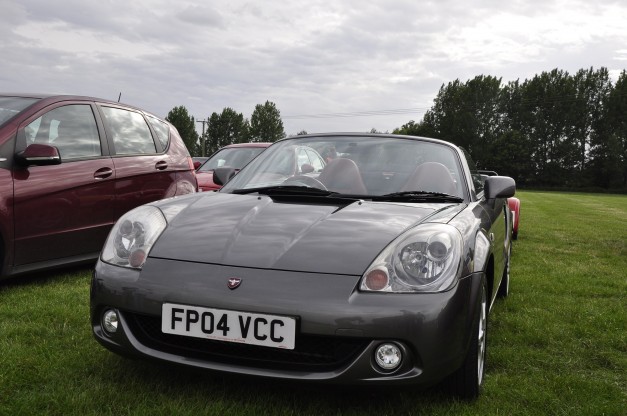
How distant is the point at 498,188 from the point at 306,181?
3.88 ft

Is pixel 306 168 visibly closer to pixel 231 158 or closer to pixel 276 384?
pixel 276 384

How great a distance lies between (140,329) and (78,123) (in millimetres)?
2991

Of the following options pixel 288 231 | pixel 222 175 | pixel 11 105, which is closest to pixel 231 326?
pixel 288 231

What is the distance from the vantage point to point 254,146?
977cm

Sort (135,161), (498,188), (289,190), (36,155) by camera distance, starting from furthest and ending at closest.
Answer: (135,161), (36,155), (498,188), (289,190)

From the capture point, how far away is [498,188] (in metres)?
3.67

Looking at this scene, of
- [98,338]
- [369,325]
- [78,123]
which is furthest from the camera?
[78,123]

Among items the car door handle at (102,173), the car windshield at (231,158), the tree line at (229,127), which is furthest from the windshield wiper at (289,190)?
the tree line at (229,127)

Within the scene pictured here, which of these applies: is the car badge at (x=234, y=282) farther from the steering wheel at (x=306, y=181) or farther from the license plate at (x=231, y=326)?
the steering wheel at (x=306, y=181)

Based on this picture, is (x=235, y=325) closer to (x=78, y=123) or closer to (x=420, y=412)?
(x=420, y=412)

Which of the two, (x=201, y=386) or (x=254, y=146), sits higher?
(x=254, y=146)

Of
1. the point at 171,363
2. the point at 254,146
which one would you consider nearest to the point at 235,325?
the point at 171,363

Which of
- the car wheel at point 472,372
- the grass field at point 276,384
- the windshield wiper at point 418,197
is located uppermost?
the windshield wiper at point 418,197

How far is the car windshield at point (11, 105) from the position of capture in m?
4.49
